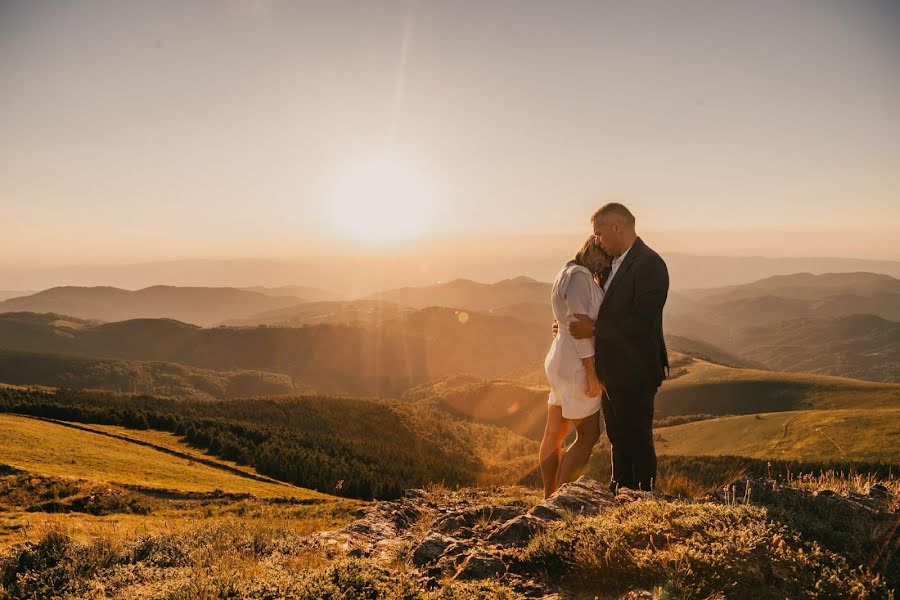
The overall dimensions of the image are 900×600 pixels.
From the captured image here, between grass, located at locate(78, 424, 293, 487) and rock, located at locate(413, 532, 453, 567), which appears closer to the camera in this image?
rock, located at locate(413, 532, 453, 567)

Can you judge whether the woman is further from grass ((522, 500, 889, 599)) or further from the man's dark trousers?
grass ((522, 500, 889, 599))

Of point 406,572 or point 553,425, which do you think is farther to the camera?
point 553,425

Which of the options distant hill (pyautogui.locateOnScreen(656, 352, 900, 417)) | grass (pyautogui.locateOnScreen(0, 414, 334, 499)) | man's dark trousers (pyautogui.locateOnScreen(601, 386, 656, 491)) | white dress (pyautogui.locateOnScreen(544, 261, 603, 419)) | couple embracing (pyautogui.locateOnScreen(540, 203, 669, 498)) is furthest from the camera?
distant hill (pyautogui.locateOnScreen(656, 352, 900, 417))

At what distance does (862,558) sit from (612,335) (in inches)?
110

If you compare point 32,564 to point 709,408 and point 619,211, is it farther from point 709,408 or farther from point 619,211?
point 709,408

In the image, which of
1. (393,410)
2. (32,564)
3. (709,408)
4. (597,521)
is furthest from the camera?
(709,408)

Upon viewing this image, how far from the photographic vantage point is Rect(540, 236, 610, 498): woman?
18.5ft

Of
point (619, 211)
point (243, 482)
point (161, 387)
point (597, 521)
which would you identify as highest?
point (619, 211)

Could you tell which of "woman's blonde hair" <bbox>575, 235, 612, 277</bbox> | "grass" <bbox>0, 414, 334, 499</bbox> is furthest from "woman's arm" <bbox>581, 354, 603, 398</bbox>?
"grass" <bbox>0, 414, 334, 499</bbox>

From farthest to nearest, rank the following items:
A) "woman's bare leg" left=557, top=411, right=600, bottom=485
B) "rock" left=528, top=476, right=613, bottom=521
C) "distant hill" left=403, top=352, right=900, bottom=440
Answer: "distant hill" left=403, top=352, right=900, bottom=440
"woman's bare leg" left=557, top=411, right=600, bottom=485
"rock" left=528, top=476, right=613, bottom=521

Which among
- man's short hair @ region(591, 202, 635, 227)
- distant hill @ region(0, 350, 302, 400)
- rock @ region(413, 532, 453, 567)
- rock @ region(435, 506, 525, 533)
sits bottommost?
distant hill @ region(0, 350, 302, 400)

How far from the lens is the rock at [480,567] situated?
428 centimetres

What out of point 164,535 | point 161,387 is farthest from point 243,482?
point 161,387

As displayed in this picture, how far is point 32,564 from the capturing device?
5129 millimetres
